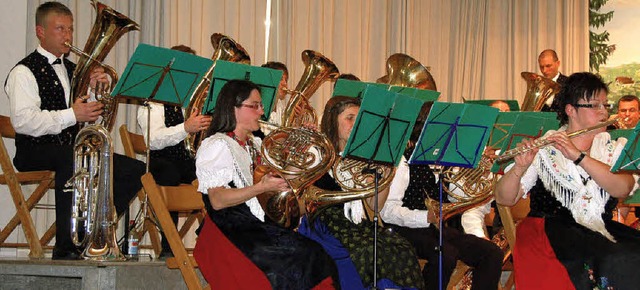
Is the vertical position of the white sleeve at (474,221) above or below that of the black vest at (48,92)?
below

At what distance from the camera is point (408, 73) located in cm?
661

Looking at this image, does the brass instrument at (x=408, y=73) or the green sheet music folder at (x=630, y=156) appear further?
the brass instrument at (x=408, y=73)

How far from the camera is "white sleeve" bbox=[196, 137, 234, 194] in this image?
4348mm

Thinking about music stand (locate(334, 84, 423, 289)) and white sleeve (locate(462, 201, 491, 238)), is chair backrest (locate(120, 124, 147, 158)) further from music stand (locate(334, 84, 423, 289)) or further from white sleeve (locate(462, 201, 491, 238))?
white sleeve (locate(462, 201, 491, 238))

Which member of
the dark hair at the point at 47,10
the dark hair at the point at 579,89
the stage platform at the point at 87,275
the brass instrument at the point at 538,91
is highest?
the dark hair at the point at 47,10

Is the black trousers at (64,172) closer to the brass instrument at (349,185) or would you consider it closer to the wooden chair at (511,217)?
the brass instrument at (349,185)

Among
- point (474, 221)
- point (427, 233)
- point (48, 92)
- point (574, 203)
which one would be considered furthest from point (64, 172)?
point (574, 203)

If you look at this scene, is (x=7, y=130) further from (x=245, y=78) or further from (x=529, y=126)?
(x=529, y=126)

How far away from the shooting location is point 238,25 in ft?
26.3

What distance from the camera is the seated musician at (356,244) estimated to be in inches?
183

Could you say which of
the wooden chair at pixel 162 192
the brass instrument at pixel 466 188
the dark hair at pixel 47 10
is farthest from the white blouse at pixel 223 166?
the dark hair at pixel 47 10

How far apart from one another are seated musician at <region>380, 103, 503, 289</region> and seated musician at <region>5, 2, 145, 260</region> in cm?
160

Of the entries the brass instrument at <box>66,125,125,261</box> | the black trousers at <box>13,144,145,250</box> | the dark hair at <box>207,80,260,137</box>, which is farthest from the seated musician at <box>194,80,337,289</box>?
the black trousers at <box>13,144,145,250</box>

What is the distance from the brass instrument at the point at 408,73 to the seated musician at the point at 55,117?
2.16 meters
